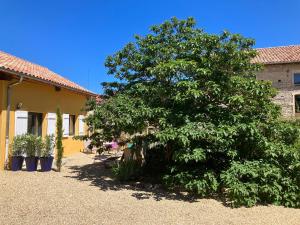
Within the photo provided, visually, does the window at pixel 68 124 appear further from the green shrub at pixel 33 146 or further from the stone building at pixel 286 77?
the stone building at pixel 286 77

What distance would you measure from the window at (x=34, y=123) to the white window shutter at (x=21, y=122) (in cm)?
84

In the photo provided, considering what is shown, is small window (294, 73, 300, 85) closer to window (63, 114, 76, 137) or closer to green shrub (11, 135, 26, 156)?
window (63, 114, 76, 137)

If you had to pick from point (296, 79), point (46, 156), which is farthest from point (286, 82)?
point (46, 156)

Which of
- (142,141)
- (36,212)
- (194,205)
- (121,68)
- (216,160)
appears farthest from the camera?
(121,68)

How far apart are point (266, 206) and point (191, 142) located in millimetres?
2033

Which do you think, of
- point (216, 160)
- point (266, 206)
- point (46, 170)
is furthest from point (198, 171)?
point (46, 170)

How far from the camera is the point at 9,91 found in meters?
9.45

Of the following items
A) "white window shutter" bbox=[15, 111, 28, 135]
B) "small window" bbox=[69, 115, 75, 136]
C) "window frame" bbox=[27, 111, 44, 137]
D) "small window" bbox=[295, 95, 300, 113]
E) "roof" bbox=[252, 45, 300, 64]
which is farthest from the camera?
"small window" bbox=[295, 95, 300, 113]

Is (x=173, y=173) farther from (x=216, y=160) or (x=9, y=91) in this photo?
(x=9, y=91)

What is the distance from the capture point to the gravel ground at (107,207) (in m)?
5.14

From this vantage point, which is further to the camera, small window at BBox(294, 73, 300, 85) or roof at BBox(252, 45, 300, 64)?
small window at BBox(294, 73, 300, 85)

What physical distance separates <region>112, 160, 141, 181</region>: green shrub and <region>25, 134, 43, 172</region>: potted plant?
8.33 ft

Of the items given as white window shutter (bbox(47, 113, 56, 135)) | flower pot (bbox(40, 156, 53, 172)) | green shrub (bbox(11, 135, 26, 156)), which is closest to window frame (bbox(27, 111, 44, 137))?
white window shutter (bbox(47, 113, 56, 135))

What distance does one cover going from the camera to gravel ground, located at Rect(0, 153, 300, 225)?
5.14m
